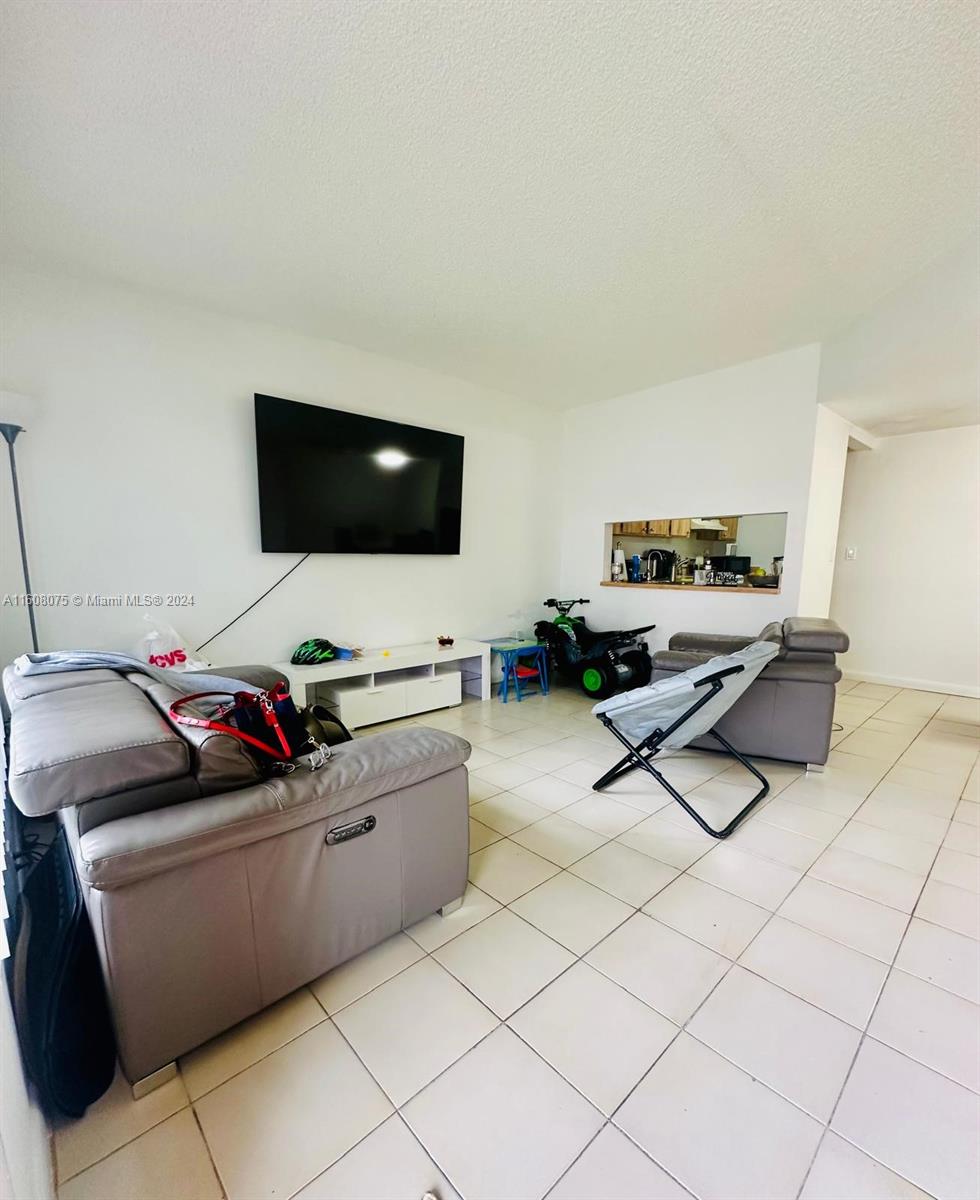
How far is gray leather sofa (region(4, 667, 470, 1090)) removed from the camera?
101cm

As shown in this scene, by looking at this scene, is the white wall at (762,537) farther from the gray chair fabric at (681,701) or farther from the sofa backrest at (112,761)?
the sofa backrest at (112,761)

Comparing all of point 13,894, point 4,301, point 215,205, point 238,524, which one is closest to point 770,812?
point 13,894

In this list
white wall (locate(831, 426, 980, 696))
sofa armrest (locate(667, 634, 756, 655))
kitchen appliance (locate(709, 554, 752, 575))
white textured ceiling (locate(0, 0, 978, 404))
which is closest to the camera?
white textured ceiling (locate(0, 0, 978, 404))

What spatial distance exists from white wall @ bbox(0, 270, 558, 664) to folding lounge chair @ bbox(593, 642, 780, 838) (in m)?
2.16

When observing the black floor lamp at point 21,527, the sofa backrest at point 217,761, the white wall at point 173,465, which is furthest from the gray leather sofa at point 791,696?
the black floor lamp at point 21,527

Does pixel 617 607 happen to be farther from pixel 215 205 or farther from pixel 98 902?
pixel 98 902

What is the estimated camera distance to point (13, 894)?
103cm

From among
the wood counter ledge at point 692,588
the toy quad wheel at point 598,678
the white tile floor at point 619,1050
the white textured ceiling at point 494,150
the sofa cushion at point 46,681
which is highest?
the white textured ceiling at point 494,150

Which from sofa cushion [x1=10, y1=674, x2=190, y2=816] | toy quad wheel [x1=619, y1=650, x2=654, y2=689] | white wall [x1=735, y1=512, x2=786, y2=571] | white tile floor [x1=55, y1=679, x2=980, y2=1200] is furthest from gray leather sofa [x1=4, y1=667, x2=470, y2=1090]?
white wall [x1=735, y1=512, x2=786, y2=571]

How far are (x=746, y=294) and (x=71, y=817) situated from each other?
360 cm

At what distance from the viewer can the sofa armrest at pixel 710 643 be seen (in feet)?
9.82

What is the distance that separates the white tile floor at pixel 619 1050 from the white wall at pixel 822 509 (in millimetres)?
2020

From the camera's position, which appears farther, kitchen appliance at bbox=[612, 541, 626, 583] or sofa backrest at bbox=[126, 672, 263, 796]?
kitchen appliance at bbox=[612, 541, 626, 583]

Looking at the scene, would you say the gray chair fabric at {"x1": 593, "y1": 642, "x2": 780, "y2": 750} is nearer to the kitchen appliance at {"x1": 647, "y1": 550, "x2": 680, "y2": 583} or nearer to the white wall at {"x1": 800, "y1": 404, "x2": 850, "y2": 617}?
the white wall at {"x1": 800, "y1": 404, "x2": 850, "y2": 617}
